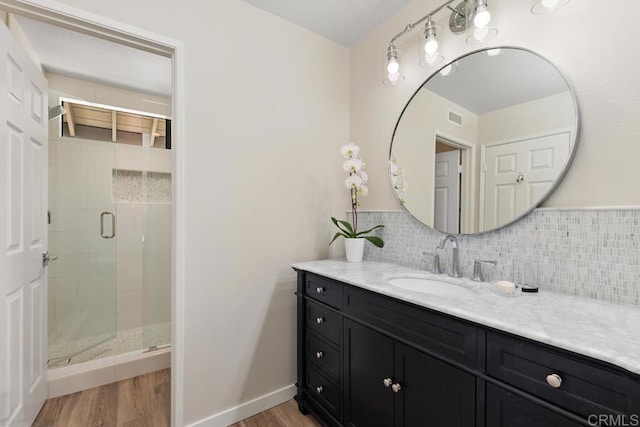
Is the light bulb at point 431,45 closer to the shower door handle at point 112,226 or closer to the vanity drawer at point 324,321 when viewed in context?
the vanity drawer at point 324,321

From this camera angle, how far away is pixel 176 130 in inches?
61.2

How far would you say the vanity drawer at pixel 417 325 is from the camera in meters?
0.94

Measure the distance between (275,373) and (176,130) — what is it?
1.59 m

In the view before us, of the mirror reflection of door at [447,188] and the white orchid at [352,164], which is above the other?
the white orchid at [352,164]

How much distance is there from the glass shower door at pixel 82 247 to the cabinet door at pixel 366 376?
207cm

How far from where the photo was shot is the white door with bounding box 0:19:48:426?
132 cm

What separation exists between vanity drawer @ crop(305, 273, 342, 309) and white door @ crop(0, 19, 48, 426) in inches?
55.1

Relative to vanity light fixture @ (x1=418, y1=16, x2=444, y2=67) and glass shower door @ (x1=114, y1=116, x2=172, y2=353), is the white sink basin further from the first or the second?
glass shower door @ (x1=114, y1=116, x2=172, y2=353)

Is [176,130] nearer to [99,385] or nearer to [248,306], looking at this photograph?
[248,306]

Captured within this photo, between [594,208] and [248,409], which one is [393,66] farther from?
[248,409]

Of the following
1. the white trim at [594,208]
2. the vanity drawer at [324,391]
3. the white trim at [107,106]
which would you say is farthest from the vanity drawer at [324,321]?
the white trim at [107,106]

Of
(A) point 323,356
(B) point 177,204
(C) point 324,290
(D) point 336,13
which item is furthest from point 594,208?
(B) point 177,204

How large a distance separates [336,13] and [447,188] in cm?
130

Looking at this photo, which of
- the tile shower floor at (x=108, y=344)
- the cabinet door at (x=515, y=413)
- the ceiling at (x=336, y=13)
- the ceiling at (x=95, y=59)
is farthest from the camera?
the tile shower floor at (x=108, y=344)
